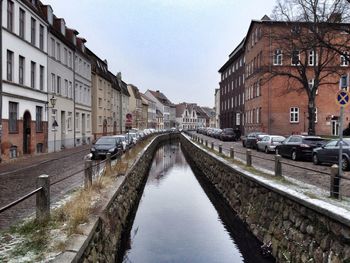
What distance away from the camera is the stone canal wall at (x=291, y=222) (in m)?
6.26

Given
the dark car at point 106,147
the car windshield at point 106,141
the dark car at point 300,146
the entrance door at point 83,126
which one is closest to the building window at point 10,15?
the dark car at point 106,147

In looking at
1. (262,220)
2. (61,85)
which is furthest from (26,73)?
(262,220)

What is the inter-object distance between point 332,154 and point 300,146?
13.6 feet

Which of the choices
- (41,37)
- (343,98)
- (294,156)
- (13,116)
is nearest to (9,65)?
(13,116)

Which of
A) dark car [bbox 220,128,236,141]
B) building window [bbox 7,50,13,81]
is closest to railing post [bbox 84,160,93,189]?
building window [bbox 7,50,13,81]

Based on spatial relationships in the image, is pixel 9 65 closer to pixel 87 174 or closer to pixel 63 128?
pixel 63 128

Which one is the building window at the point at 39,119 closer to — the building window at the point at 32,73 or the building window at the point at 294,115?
the building window at the point at 32,73

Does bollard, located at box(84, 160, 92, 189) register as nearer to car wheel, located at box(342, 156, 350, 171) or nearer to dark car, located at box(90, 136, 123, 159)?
car wheel, located at box(342, 156, 350, 171)

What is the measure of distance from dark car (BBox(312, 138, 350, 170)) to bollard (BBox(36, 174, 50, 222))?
43.2 feet

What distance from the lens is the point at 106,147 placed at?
24625 mm

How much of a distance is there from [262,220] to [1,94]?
16.0 meters

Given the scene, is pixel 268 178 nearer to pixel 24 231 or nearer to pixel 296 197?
pixel 296 197

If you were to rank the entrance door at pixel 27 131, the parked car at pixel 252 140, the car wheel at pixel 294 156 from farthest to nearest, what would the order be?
1. the parked car at pixel 252 140
2. the entrance door at pixel 27 131
3. the car wheel at pixel 294 156

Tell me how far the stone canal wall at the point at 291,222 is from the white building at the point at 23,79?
14.2 m
